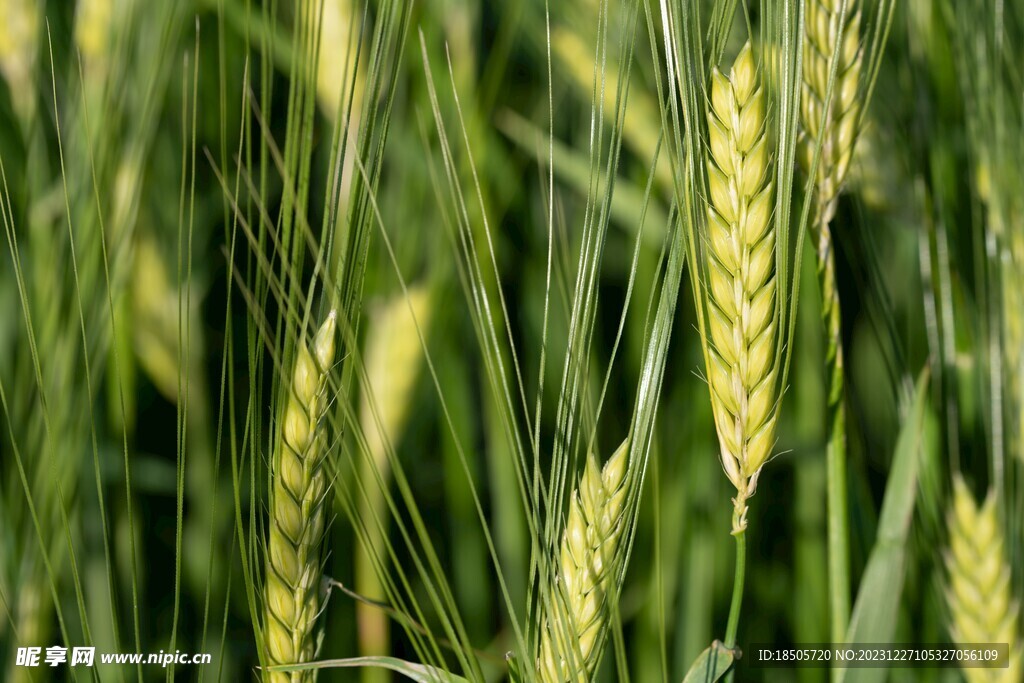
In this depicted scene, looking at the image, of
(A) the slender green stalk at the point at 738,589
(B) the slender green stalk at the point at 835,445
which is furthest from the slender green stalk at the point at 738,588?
(B) the slender green stalk at the point at 835,445

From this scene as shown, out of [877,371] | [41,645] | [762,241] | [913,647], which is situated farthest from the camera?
[877,371]

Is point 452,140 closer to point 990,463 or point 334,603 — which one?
point 334,603

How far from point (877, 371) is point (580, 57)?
414mm

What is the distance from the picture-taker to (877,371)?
0.72 metres

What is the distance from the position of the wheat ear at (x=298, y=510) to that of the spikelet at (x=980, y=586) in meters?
0.42

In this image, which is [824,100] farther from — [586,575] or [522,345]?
[522,345]

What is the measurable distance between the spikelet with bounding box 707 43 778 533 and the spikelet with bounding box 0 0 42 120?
0.49 metres

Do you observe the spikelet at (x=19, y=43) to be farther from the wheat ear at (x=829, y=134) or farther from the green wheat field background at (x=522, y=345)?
the wheat ear at (x=829, y=134)

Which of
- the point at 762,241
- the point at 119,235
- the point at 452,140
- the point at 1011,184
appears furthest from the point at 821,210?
the point at 119,235

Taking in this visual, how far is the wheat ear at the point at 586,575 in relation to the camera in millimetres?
319

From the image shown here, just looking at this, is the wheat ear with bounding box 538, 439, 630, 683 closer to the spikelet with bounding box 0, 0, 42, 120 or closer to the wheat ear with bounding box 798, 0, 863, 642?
the wheat ear with bounding box 798, 0, 863, 642

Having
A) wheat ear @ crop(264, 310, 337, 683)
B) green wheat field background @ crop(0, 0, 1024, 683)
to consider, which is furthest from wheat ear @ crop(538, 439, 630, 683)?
wheat ear @ crop(264, 310, 337, 683)

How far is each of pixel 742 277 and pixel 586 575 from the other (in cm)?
15

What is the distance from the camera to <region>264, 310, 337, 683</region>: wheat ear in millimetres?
340
